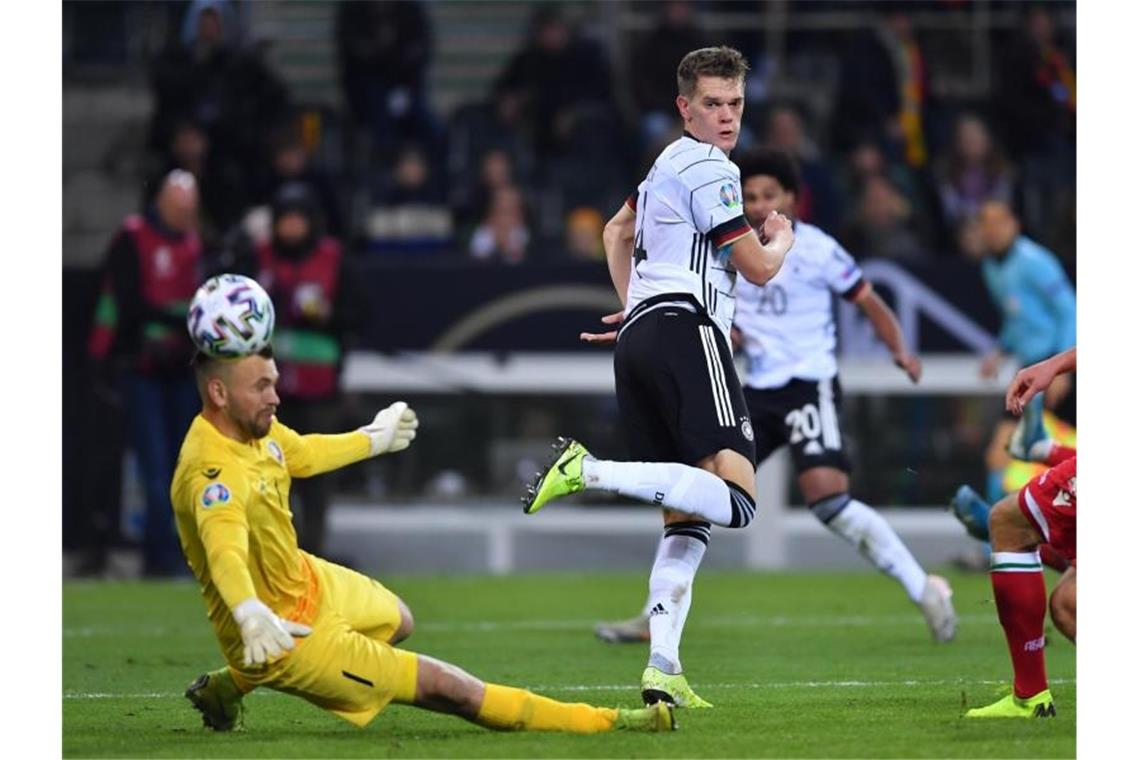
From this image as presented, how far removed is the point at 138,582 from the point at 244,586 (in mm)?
8699

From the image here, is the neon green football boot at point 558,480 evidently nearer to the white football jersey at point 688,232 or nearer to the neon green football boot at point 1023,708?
the white football jersey at point 688,232

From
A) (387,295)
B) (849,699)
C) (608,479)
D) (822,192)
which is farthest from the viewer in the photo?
(822,192)

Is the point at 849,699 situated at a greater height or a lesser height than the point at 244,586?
lesser

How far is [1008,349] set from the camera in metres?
14.5

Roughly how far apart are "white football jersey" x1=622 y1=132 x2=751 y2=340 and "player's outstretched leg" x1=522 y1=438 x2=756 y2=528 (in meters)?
0.63

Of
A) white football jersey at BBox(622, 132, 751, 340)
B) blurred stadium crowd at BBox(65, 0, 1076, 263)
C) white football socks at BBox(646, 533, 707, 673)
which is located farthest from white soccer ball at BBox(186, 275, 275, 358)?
blurred stadium crowd at BBox(65, 0, 1076, 263)

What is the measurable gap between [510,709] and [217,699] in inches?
45.5

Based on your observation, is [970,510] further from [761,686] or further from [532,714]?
[532,714]

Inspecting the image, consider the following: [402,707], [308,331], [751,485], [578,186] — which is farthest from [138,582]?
[751,485]

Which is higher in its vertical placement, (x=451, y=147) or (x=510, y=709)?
(x=451, y=147)

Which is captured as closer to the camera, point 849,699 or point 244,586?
point 244,586

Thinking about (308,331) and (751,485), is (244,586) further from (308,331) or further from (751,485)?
(308,331)

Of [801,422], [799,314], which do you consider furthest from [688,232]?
[799,314]

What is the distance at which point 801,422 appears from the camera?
422 inches
